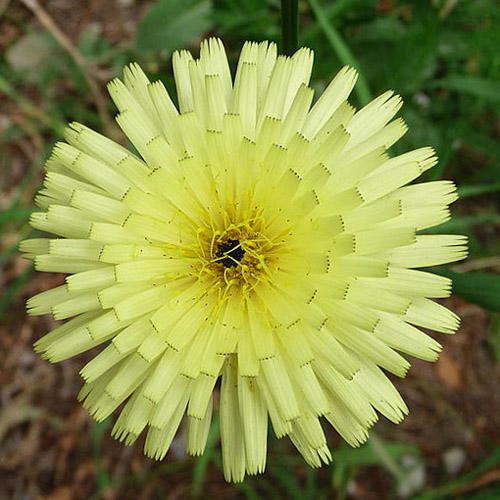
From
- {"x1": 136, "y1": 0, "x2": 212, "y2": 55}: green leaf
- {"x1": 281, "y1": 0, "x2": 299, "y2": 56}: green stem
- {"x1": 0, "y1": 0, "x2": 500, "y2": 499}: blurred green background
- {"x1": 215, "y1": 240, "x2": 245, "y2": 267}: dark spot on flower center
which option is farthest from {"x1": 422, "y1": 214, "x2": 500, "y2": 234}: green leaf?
{"x1": 136, "y1": 0, "x2": 212, "y2": 55}: green leaf

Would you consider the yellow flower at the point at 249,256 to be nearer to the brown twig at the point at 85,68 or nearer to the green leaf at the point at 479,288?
the green leaf at the point at 479,288

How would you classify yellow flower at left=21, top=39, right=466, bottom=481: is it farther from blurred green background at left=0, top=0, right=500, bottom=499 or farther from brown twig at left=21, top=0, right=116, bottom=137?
brown twig at left=21, top=0, right=116, bottom=137

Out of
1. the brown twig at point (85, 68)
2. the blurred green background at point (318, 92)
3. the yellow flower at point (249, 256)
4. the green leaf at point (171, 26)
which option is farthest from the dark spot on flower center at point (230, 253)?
the brown twig at point (85, 68)

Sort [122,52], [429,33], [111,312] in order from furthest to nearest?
1. [122,52]
2. [429,33]
3. [111,312]

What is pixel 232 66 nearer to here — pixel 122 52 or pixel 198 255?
pixel 198 255

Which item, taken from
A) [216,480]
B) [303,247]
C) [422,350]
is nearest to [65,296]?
[303,247]

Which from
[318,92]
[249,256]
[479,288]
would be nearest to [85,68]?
[318,92]
